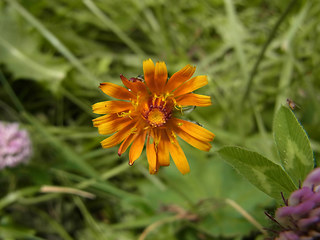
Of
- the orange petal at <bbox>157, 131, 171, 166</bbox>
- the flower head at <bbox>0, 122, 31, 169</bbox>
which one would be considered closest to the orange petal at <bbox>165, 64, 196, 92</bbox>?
the orange petal at <bbox>157, 131, 171, 166</bbox>

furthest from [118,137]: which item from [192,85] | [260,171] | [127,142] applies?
[260,171]

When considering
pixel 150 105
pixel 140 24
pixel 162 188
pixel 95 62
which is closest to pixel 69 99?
pixel 95 62

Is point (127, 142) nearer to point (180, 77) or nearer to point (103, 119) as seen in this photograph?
point (103, 119)

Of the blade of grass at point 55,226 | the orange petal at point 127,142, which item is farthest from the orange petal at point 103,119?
the blade of grass at point 55,226

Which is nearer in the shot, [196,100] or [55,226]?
[196,100]

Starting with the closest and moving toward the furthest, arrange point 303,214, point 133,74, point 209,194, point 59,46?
1. point 303,214
2. point 209,194
3. point 59,46
4. point 133,74

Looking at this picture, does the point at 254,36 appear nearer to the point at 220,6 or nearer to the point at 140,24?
the point at 220,6

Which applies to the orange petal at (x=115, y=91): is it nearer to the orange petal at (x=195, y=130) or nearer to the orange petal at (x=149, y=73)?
the orange petal at (x=149, y=73)
